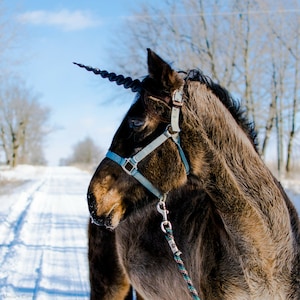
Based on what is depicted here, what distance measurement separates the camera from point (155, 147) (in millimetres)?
2031

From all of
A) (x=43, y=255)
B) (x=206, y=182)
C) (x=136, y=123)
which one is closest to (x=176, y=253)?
(x=206, y=182)

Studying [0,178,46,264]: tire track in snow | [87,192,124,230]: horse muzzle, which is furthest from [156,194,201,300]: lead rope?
[0,178,46,264]: tire track in snow

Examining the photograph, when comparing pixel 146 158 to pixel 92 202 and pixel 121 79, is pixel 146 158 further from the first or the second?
pixel 121 79

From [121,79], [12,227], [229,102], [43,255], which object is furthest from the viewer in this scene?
[12,227]

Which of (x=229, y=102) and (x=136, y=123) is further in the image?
(x=229, y=102)

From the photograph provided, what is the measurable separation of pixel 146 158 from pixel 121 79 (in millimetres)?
512

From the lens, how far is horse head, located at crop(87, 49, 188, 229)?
6.67ft

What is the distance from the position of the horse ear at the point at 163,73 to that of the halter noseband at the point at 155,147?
5cm

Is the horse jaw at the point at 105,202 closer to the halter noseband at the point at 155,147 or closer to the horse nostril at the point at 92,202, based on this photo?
the horse nostril at the point at 92,202

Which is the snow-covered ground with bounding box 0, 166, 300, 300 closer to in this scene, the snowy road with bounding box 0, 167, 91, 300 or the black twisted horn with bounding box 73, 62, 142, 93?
the snowy road with bounding box 0, 167, 91, 300

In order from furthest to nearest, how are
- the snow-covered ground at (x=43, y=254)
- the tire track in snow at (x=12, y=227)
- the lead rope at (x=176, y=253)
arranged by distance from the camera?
the tire track in snow at (x=12, y=227), the snow-covered ground at (x=43, y=254), the lead rope at (x=176, y=253)

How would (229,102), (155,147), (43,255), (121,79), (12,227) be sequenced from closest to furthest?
(155,147) < (121,79) < (229,102) < (43,255) < (12,227)

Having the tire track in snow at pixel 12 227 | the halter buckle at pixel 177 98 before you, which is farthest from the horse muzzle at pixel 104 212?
the tire track in snow at pixel 12 227

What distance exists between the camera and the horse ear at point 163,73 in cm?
198
